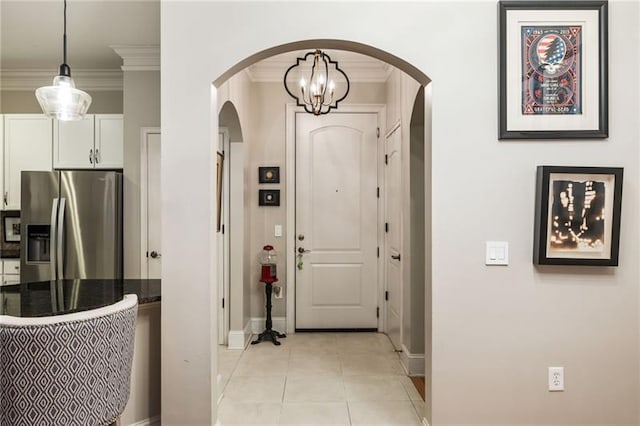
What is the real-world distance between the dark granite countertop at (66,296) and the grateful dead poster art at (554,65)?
229 centimetres

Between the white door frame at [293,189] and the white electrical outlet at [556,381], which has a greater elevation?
the white door frame at [293,189]

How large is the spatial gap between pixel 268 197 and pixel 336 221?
79 cm

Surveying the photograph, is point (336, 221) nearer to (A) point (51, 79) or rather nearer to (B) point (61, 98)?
(B) point (61, 98)

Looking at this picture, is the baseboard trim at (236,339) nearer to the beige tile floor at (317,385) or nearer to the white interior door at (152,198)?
the beige tile floor at (317,385)

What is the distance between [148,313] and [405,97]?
254cm

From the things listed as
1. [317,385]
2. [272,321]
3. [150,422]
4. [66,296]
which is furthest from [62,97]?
[272,321]

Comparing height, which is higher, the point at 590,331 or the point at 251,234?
the point at 251,234

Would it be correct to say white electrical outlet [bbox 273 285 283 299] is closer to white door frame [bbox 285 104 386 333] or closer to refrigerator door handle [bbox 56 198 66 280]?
white door frame [bbox 285 104 386 333]

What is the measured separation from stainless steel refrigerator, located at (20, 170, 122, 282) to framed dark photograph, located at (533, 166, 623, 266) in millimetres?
3306

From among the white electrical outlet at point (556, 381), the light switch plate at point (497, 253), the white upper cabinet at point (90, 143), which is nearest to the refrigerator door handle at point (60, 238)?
the white upper cabinet at point (90, 143)

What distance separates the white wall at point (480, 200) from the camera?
2.07m

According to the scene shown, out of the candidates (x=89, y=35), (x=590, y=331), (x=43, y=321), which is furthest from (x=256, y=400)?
(x=89, y=35)

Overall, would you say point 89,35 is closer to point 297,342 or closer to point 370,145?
point 370,145

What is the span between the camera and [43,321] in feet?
4.43
